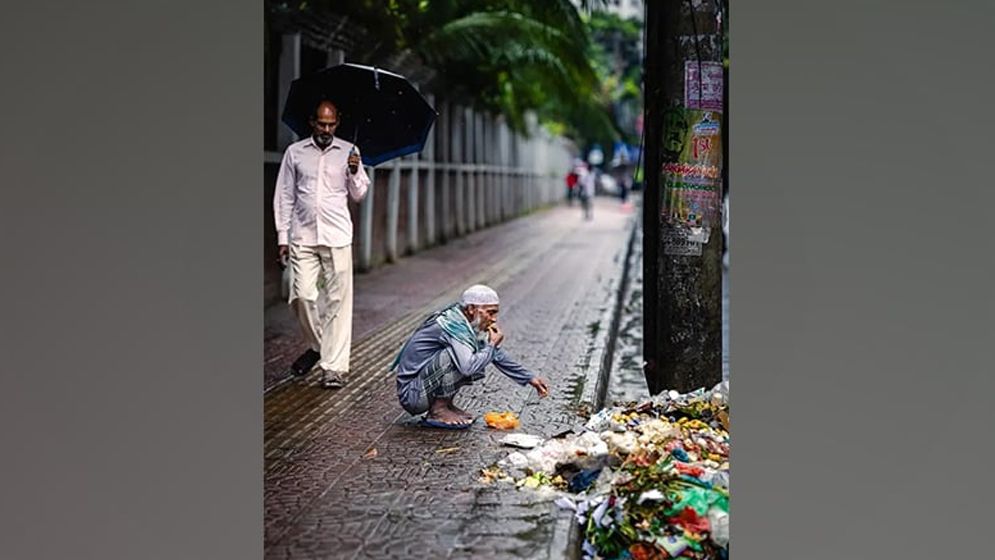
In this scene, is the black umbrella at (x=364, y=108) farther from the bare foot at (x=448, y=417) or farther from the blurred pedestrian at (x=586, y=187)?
the blurred pedestrian at (x=586, y=187)

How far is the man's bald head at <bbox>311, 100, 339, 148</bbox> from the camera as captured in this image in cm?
597

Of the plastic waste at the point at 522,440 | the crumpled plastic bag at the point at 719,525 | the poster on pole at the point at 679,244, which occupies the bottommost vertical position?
the crumpled plastic bag at the point at 719,525

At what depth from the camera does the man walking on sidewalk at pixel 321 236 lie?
6.14 m

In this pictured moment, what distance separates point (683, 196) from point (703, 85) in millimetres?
434

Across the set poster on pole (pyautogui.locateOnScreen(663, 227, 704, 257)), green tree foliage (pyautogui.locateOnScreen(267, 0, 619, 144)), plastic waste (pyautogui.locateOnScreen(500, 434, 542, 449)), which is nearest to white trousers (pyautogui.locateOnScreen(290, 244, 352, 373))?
plastic waste (pyautogui.locateOnScreen(500, 434, 542, 449))

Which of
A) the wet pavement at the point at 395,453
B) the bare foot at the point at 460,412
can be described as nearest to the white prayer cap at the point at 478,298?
the wet pavement at the point at 395,453

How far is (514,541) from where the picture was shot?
4473 millimetres

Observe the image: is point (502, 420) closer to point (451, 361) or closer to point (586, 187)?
point (451, 361)

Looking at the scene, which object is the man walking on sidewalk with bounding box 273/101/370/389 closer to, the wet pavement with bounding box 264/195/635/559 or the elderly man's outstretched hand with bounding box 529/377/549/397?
the wet pavement with bounding box 264/195/635/559

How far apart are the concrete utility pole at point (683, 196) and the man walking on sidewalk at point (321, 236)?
49.7 inches

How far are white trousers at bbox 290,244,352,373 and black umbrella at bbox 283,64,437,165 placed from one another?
1.66 ft

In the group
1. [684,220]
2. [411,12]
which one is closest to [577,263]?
[411,12]
